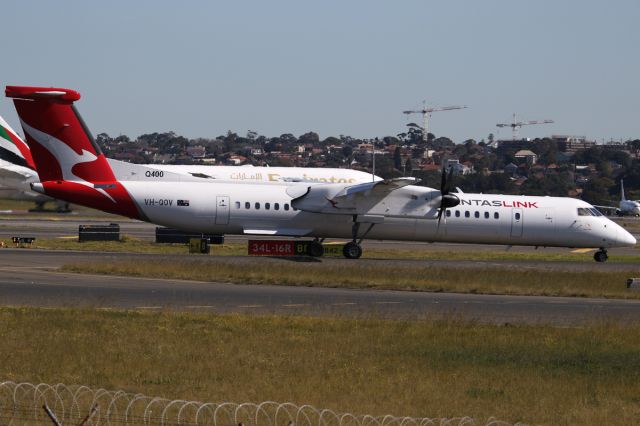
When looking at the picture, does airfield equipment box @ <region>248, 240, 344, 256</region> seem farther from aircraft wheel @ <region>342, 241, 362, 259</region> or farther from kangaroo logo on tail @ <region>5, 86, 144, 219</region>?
kangaroo logo on tail @ <region>5, 86, 144, 219</region>

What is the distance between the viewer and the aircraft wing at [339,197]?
137 ft

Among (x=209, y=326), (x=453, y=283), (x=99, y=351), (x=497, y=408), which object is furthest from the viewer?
(x=453, y=283)

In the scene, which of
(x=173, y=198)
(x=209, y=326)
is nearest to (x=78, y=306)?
(x=209, y=326)

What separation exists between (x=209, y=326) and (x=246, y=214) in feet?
63.6

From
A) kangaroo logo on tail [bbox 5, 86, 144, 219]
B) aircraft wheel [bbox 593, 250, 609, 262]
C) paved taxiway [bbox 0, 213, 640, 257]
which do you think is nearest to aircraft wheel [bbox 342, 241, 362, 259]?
paved taxiway [bbox 0, 213, 640, 257]

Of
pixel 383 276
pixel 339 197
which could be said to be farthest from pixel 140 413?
pixel 339 197

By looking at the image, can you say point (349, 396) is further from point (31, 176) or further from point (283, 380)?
point (31, 176)

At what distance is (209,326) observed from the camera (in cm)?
2234

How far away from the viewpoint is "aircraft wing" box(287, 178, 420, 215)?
41.8 meters

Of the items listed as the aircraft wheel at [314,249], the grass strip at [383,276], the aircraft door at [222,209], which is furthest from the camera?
the aircraft wheel at [314,249]

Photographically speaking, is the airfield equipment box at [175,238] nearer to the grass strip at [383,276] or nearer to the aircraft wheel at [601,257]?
the grass strip at [383,276]

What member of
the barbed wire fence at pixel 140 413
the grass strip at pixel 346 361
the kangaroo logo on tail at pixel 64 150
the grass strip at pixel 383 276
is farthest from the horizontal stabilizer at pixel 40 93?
the barbed wire fence at pixel 140 413

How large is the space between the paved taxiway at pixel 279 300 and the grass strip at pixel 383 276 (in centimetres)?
110

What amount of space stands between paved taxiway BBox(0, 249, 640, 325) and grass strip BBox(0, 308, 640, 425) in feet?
6.18
